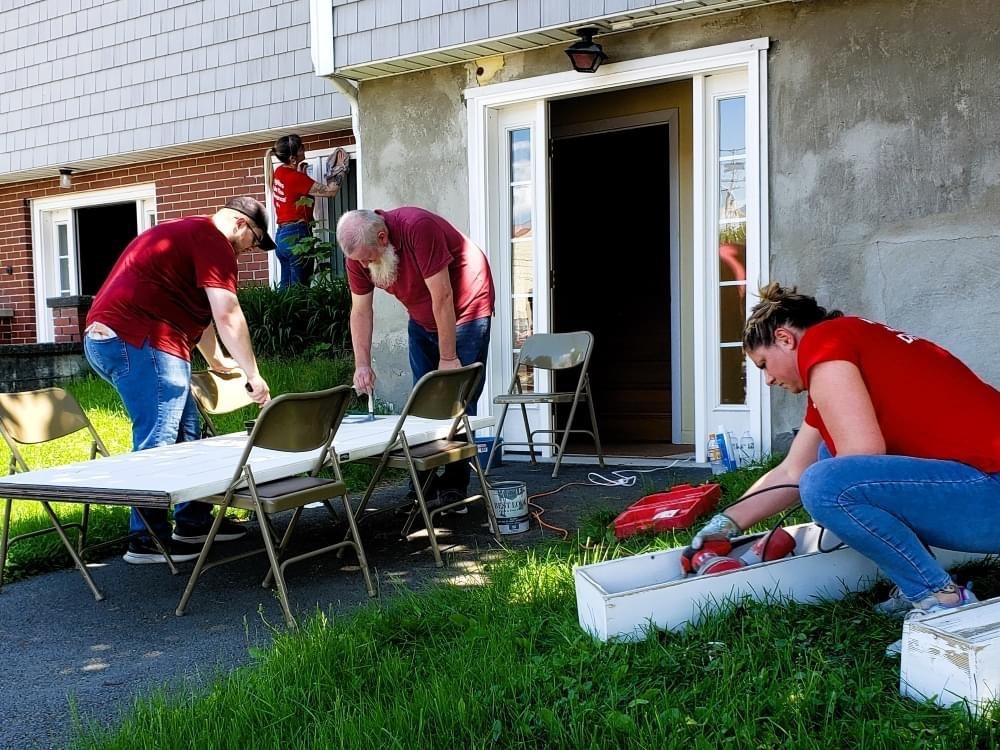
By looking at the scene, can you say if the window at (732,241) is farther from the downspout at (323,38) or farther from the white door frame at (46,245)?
the white door frame at (46,245)

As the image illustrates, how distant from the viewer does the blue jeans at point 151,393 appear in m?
4.50

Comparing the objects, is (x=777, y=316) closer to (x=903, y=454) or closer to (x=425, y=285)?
(x=903, y=454)

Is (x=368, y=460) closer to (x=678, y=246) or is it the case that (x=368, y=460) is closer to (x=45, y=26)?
(x=678, y=246)

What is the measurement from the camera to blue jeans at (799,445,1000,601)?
2.71 m

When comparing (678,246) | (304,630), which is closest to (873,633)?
(304,630)

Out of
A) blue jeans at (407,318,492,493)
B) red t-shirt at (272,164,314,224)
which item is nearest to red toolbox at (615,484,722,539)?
blue jeans at (407,318,492,493)

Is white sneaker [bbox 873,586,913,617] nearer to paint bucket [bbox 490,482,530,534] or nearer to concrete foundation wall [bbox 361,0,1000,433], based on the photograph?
paint bucket [bbox 490,482,530,534]

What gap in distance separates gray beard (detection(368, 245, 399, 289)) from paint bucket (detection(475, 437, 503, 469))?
3.89ft

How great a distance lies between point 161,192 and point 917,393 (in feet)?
31.7

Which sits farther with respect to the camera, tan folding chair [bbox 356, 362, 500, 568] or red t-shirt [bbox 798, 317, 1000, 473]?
tan folding chair [bbox 356, 362, 500, 568]

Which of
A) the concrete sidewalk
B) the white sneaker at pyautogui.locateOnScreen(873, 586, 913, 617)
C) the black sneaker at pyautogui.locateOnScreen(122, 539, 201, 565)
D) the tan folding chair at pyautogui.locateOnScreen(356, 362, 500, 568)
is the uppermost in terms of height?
the tan folding chair at pyautogui.locateOnScreen(356, 362, 500, 568)

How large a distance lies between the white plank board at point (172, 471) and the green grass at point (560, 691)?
0.66 meters

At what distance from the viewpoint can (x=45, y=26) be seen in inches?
435

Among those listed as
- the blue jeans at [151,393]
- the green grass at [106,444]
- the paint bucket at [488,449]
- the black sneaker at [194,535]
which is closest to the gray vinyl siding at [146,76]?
the green grass at [106,444]
